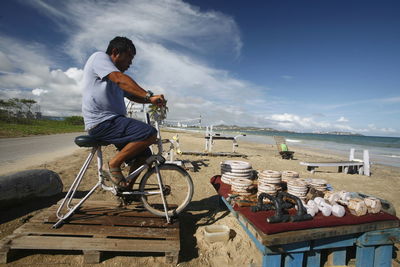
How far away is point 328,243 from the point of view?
2521 millimetres

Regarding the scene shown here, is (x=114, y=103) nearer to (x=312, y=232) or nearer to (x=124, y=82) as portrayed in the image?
(x=124, y=82)

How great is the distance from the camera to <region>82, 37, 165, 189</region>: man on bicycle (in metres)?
2.59

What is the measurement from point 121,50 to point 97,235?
269 cm

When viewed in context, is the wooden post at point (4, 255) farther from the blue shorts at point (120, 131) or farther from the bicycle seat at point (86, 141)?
the blue shorts at point (120, 131)

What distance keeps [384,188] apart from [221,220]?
23.2ft

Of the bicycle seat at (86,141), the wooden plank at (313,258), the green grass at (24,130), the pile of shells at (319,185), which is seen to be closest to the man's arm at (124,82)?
the bicycle seat at (86,141)

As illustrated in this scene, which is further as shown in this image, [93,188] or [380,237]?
[93,188]

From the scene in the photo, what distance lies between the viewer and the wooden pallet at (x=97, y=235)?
2.49m

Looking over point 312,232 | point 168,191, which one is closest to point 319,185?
point 312,232

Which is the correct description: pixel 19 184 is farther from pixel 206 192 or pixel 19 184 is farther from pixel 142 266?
pixel 206 192

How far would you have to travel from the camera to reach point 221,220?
3875mm

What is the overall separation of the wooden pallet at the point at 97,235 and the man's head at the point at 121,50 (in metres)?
2.48

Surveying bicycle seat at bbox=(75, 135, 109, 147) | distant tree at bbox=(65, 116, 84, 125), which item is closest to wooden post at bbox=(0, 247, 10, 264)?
bicycle seat at bbox=(75, 135, 109, 147)

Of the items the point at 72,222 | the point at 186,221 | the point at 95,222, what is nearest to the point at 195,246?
the point at 186,221
